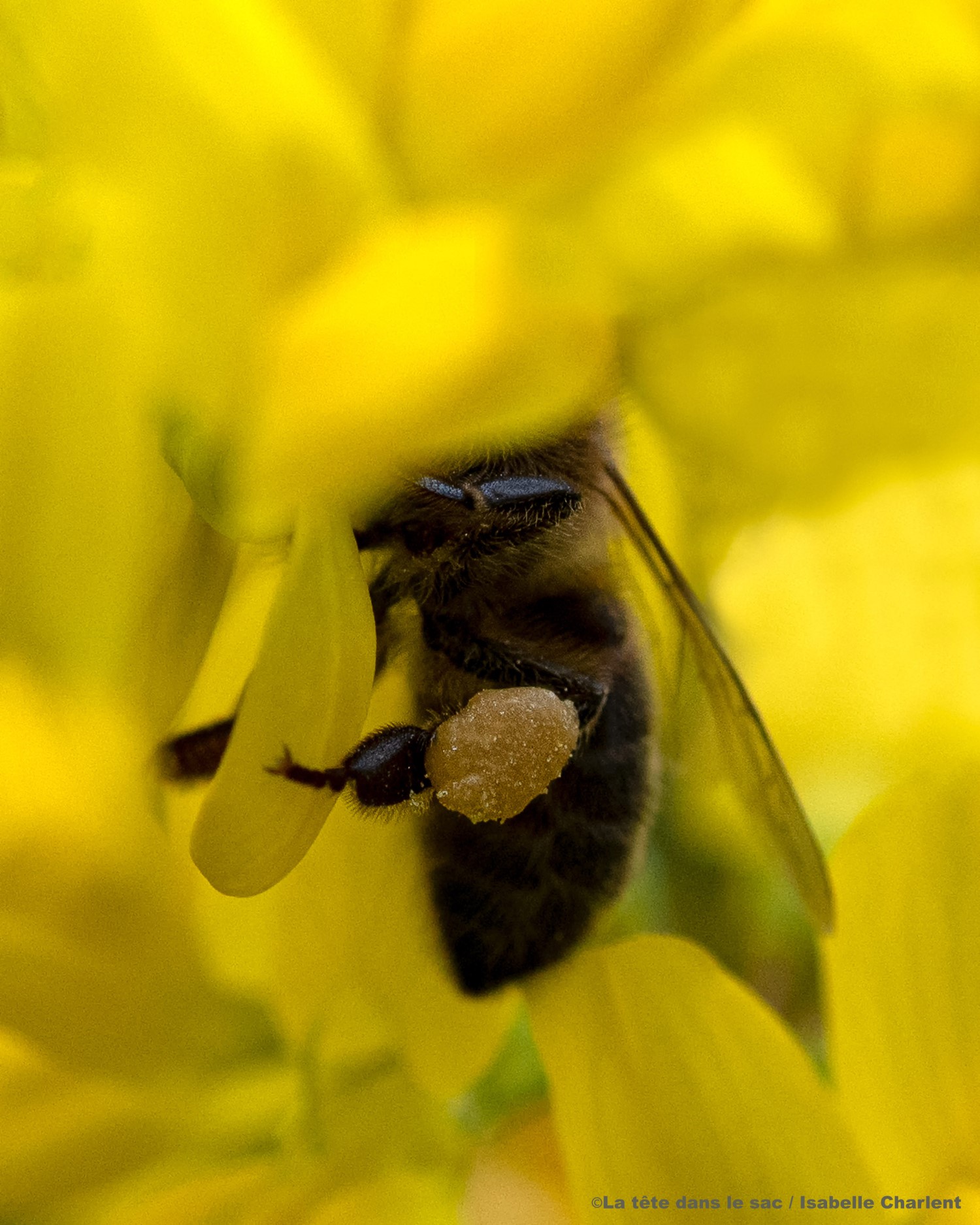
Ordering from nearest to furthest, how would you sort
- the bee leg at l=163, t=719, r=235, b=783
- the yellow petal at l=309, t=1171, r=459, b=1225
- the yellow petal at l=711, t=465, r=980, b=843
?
1. the bee leg at l=163, t=719, r=235, b=783
2. the yellow petal at l=309, t=1171, r=459, b=1225
3. the yellow petal at l=711, t=465, r=980, b=843

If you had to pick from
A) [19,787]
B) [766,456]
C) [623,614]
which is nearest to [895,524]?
[766,456]

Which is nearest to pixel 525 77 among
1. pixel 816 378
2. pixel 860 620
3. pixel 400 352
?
pixel 400 352

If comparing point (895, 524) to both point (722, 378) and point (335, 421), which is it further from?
point (335, 421)

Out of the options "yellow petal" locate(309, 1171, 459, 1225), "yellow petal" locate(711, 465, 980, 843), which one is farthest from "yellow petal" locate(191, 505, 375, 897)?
"yellow petal" locate(711, 465, 980, 843)

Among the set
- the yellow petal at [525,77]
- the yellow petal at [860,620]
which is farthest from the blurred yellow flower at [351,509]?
the yellow petal at [860,620]

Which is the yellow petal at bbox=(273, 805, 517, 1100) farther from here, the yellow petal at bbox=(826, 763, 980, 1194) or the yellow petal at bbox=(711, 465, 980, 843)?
the yellow petal at bbox=(711, 465, 980, 843)

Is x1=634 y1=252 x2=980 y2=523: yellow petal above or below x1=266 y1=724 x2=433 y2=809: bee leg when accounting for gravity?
below

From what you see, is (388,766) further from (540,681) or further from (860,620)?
(860,620)
